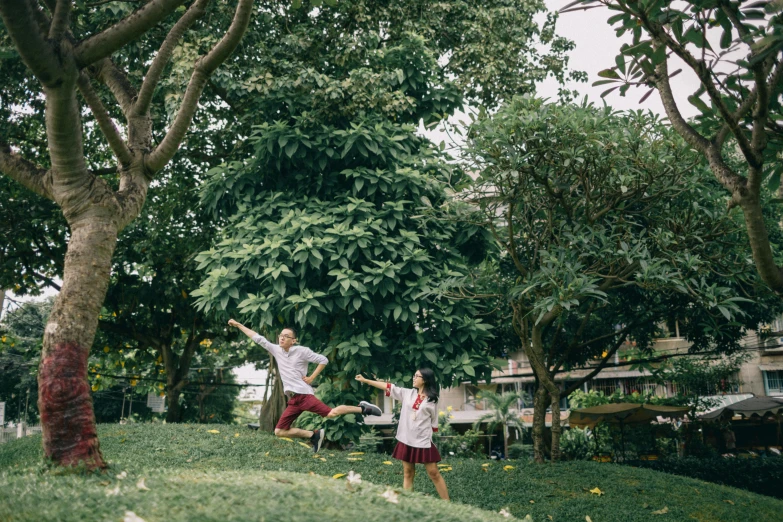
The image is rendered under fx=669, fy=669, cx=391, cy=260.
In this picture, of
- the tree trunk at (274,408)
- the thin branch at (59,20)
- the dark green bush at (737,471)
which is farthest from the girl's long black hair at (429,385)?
the dark green bush at (737,471)

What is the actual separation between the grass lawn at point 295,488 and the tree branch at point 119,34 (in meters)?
3.35

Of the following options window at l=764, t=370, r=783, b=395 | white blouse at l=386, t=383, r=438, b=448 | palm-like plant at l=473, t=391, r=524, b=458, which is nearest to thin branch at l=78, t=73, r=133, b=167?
white blouse at l=386, t=383, r=438, b=448

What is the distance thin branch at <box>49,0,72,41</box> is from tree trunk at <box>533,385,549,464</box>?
926cm

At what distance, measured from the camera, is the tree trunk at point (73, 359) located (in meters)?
5.13

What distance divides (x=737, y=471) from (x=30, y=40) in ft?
53.4

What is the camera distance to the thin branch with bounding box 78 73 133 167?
20.6 feet

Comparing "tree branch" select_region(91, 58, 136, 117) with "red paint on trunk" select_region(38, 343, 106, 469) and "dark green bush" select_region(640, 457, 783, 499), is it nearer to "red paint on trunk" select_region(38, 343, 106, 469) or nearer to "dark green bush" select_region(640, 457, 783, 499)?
"red paint on trunk" select_region(38, 343, 106, 469)

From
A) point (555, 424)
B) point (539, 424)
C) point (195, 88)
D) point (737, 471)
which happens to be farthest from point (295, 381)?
point (737, 471)

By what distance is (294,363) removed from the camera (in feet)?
28.9

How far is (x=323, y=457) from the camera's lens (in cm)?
962

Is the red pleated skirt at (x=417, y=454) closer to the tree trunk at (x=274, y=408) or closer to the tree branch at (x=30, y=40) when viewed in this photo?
the tree branch at (x=30, y=40)

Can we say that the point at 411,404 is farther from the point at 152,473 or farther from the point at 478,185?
the point at 478,185

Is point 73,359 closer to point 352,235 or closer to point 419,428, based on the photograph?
point 419,428

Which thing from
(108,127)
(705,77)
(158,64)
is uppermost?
(158,64)
